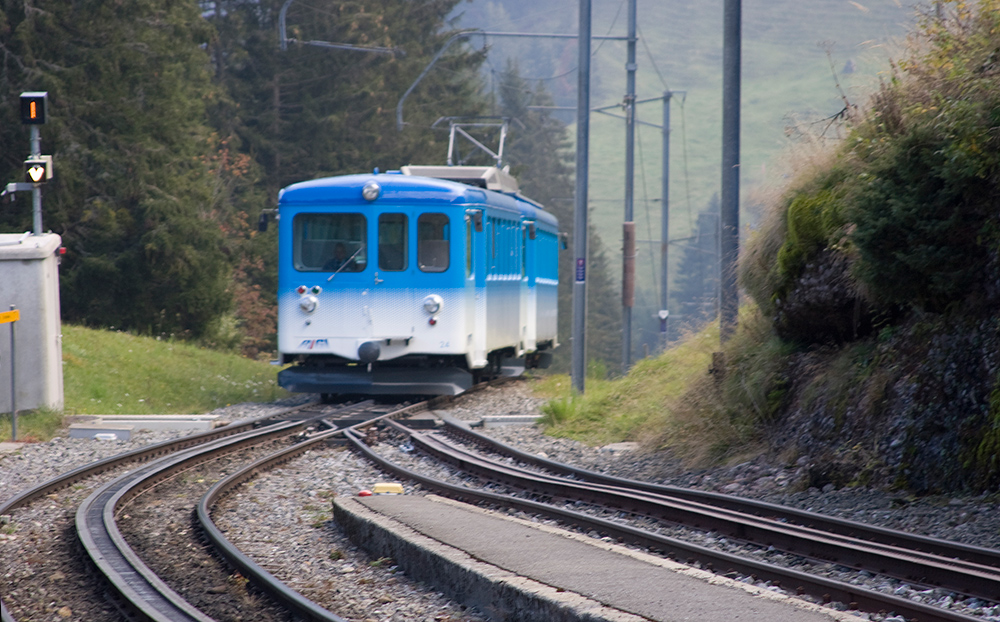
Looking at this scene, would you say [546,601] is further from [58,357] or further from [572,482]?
[58,357]

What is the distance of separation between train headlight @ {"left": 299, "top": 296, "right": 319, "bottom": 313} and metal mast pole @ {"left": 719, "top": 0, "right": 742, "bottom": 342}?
605cm

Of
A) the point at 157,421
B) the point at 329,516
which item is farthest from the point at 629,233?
the point at 329,516

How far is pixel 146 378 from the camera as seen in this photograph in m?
19.8

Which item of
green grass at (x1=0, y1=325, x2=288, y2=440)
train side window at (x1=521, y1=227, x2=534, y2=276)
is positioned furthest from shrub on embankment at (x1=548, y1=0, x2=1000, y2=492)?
train side window at (x1=521, y1=227, x2=534, y2=276)

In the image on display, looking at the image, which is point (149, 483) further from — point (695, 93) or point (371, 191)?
point (695, 93)

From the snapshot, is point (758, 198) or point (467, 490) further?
point (758, 198)

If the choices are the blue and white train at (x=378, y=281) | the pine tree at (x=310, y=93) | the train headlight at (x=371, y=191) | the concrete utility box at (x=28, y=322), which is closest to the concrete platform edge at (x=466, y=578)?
the concrete utility box at (x=28, y=322)

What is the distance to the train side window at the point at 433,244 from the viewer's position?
1559 centimetres

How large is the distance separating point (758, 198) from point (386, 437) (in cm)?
515

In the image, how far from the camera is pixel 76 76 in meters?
26.3

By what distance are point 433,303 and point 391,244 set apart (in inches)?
42.3

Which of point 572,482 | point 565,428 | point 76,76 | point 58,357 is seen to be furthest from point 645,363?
point 76,76

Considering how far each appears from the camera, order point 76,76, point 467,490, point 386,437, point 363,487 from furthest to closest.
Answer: point 76,76
point 386,437
point 363,487
point 467,490

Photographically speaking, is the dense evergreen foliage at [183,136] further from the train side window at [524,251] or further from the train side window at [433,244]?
the train side window at [433,244]
